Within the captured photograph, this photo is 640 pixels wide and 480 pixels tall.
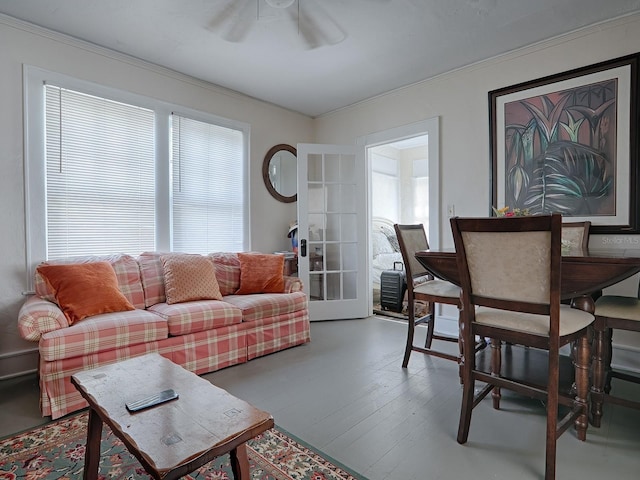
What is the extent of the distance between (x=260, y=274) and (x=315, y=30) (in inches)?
85.4

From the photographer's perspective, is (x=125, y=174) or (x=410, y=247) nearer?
(x=410, y=247)

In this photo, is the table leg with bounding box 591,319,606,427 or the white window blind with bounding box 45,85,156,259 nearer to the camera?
the table leg with bounding box 591,319,606,427

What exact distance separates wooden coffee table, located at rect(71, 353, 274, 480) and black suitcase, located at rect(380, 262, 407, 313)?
3.49 m

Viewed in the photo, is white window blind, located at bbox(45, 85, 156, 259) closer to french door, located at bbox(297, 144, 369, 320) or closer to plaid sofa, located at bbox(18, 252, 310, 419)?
plaid sofa, located at bbox(18, 252, 310, 419)

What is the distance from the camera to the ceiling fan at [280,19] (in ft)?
8.16

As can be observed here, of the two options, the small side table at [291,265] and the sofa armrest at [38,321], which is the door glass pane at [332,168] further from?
the sofa armrest at [38,321]

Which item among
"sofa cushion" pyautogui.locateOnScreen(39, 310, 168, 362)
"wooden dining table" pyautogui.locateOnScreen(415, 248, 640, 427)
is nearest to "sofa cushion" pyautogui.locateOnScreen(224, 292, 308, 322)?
"sofa cushion" pyautogui.locateOnScreen(39, 310, 168, 362)

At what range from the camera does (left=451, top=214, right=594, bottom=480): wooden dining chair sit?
5.00ft

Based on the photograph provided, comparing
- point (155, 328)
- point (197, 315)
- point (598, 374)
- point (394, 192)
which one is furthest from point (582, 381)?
Answer: point (394, 192)

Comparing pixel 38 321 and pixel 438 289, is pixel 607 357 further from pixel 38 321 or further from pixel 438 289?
pixel 38 321

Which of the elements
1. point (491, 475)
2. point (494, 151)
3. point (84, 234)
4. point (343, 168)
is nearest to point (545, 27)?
point (494, 151)

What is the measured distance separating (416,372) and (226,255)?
6.87 feet

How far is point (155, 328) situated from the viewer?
2.46 metres

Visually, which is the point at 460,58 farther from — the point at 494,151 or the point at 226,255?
the point at 226,255
